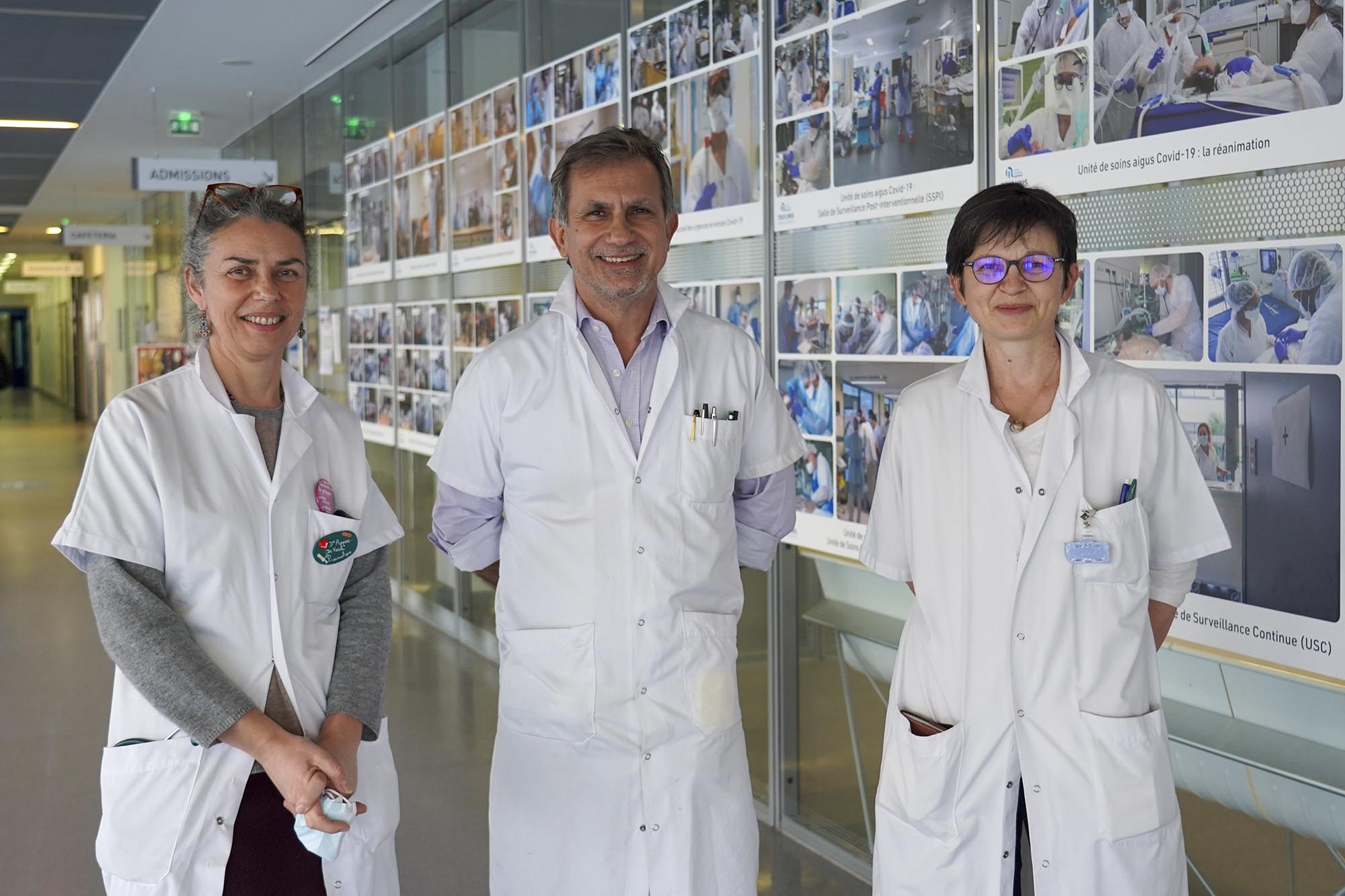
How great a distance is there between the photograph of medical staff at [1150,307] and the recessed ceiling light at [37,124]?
11112mm

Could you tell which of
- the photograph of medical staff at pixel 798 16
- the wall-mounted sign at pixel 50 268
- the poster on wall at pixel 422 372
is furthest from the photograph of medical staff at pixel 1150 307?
the wall-mounted sign at pixel 50 268

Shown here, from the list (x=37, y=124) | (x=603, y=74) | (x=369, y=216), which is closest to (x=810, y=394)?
(x=603, y=74)

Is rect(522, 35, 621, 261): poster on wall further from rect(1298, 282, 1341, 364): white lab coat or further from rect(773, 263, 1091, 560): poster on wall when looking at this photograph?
rect(1298, 282, 1341, 364): white lab coat

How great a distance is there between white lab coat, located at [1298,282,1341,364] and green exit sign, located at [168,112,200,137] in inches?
420

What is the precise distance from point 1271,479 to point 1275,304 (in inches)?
14.2

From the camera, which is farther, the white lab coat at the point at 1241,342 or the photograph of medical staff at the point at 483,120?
the photograph of medical staff at the point at 483,120

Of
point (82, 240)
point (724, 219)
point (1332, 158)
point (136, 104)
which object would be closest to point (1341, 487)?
point (1332, 158)

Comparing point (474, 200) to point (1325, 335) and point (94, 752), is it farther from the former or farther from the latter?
point (1325, 335)

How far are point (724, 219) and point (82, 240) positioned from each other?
15381mm

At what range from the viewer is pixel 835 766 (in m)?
4.20

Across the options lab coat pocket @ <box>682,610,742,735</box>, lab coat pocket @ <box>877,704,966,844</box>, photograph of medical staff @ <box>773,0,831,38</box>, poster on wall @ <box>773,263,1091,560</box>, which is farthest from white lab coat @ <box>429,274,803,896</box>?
photograph of medical staff @ <box>773,0,831,38</box>

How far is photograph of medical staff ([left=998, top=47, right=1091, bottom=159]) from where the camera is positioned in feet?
9.89

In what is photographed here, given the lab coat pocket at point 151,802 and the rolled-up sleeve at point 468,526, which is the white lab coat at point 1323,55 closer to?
the rolled-up sleeve at point 468,526

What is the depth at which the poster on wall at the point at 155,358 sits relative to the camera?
1338cm
